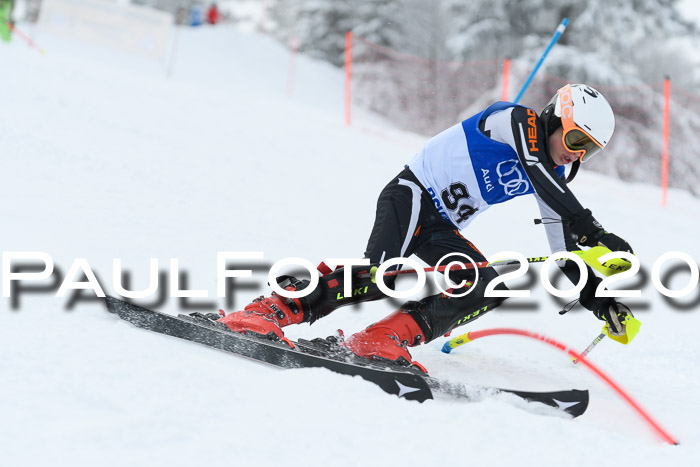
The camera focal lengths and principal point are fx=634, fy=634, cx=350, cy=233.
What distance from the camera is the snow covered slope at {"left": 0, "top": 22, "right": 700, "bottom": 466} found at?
1792 millimetres

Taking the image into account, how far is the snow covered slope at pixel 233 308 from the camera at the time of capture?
179 centimetres

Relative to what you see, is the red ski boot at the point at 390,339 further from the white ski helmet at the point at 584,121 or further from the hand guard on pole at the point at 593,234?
the white ski helmet at the point at 584,121

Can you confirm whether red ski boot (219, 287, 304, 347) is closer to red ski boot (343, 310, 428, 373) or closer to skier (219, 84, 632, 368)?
skier (219, 84, 632, 368)

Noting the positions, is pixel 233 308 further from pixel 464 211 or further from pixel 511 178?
pixel 511 178

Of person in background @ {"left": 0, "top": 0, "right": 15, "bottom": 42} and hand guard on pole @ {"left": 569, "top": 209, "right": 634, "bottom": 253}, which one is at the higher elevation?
person in background @ {"left": 0, "top": 0, "right": 15, "bottom": 42}

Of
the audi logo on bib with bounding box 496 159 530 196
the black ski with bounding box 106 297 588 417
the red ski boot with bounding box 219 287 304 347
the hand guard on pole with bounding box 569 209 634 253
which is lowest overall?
the black ski with bounding box 106 297 588 417

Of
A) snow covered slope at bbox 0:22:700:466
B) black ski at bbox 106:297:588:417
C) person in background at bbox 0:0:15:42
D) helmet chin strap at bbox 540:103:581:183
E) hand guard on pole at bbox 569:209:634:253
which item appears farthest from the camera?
person in background at bbox 0:0:15:42

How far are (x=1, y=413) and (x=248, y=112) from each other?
8054 millimetres

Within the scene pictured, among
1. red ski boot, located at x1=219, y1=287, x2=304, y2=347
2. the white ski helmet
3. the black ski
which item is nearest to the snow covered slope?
the black ski

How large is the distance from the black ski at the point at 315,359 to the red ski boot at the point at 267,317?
0.05 metres

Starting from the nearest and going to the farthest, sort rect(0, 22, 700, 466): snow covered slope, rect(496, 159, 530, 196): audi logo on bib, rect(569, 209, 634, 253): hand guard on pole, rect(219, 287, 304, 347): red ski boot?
rect(0, 22, 700, 466): snow covered slope, rect(569, 209, 634, 253): hand guard on pole, rect(219, 287, 304, 347): red ski boot, rect(496, 159, 530, 196): audi logo on bib

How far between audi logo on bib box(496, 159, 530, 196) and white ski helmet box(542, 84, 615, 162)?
0.82 ft

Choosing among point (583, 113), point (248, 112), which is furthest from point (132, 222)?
point (248, 112)

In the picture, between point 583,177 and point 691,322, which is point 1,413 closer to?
point 691,322
